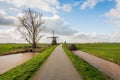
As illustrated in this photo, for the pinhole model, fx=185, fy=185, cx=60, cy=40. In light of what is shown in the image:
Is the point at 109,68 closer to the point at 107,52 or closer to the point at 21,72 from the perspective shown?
the point at 21,72

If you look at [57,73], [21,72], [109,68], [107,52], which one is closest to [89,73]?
[57,73]

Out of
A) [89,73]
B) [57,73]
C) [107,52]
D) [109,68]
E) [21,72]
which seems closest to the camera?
[57,73]

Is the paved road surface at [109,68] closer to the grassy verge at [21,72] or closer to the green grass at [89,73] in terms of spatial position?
the green grass at [89,73]

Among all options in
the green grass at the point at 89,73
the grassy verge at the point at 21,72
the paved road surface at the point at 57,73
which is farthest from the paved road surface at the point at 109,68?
the grassy verge at the point at 21,72

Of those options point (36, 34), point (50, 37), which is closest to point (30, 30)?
point (36, 34)

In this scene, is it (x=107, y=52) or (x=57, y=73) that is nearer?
(x=57, y=73)

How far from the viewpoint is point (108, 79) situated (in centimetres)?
1077

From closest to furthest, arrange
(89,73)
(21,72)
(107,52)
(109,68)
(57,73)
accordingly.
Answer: (57,73) < (89,73) < (21,72) < (109,68) < (107,52)

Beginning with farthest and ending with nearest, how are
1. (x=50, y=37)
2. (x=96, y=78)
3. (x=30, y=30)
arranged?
(x=50, y=37), (x=30, y=30), (x=96, y=78)

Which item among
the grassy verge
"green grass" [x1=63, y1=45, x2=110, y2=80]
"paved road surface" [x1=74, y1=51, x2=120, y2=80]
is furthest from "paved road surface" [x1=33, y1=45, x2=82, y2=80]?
"paved road surface" [x1=74, y1=51, x2=120, y2=80]

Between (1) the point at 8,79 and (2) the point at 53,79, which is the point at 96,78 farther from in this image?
(1) the point at 8,79

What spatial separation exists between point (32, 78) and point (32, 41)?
153 ft

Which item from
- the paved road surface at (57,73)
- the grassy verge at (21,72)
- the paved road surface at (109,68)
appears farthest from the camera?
the paved road surface at (109,68)

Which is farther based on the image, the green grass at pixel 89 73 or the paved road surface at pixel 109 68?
the paved road surface at pixel 109 68
